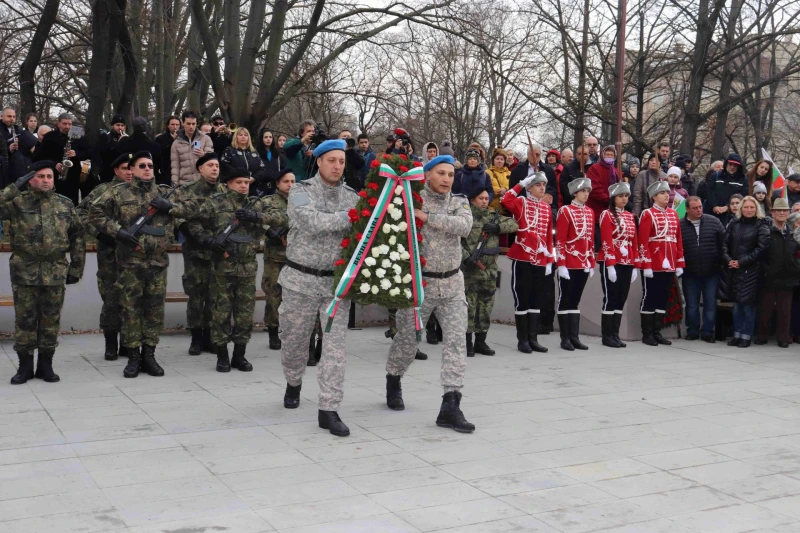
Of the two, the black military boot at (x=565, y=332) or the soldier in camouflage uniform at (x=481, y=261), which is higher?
the soldier in camouflage uniform at (x=481, y=261)

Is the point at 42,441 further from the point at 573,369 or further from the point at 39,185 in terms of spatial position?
the point at 573,369

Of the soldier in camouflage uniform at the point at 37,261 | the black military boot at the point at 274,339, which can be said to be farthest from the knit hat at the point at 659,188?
the soldier in camouflage uniform at the point at 37,261

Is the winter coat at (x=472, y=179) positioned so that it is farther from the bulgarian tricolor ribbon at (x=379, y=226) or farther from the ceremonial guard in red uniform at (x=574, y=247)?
the bulgarian tricolor ribbon at (x=379, y=226)

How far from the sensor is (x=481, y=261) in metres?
10.3

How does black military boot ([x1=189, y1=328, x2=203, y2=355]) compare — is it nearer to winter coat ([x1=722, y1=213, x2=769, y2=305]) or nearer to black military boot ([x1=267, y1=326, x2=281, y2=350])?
black military boot ([x1=267, y1=326, x2=281, y2=350])

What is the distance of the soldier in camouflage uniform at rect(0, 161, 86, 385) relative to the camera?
26.4 ft

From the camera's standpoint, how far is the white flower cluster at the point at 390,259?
21.2 feet

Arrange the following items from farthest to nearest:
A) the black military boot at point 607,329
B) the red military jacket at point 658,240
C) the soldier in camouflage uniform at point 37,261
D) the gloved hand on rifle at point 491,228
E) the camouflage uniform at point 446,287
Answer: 1. the red military jacket at point 658,240
2. the black military boot at point 607,329
3. the gloved hand on rifle at point 491,228
4. the soldier in camouflage uniform at point 37,261
5. the camouflage uniform at point 446,287

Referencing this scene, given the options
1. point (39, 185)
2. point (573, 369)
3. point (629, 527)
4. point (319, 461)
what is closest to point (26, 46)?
point (39, 185)

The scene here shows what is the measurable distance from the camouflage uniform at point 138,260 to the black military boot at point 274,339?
2.02 metres

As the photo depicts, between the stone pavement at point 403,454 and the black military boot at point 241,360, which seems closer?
the stone pavement at point 403,454

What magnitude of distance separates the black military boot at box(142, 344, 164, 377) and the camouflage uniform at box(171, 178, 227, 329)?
44.9 inches

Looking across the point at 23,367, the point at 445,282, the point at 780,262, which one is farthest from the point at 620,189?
the point at 23,367

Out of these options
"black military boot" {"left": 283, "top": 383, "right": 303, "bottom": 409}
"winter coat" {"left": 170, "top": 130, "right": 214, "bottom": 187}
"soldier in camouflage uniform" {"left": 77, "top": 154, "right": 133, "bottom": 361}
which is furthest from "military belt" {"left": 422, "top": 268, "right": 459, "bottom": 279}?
"winter coat" {"left": 170, "top": 130, "right": 214, "bottom": 187}
